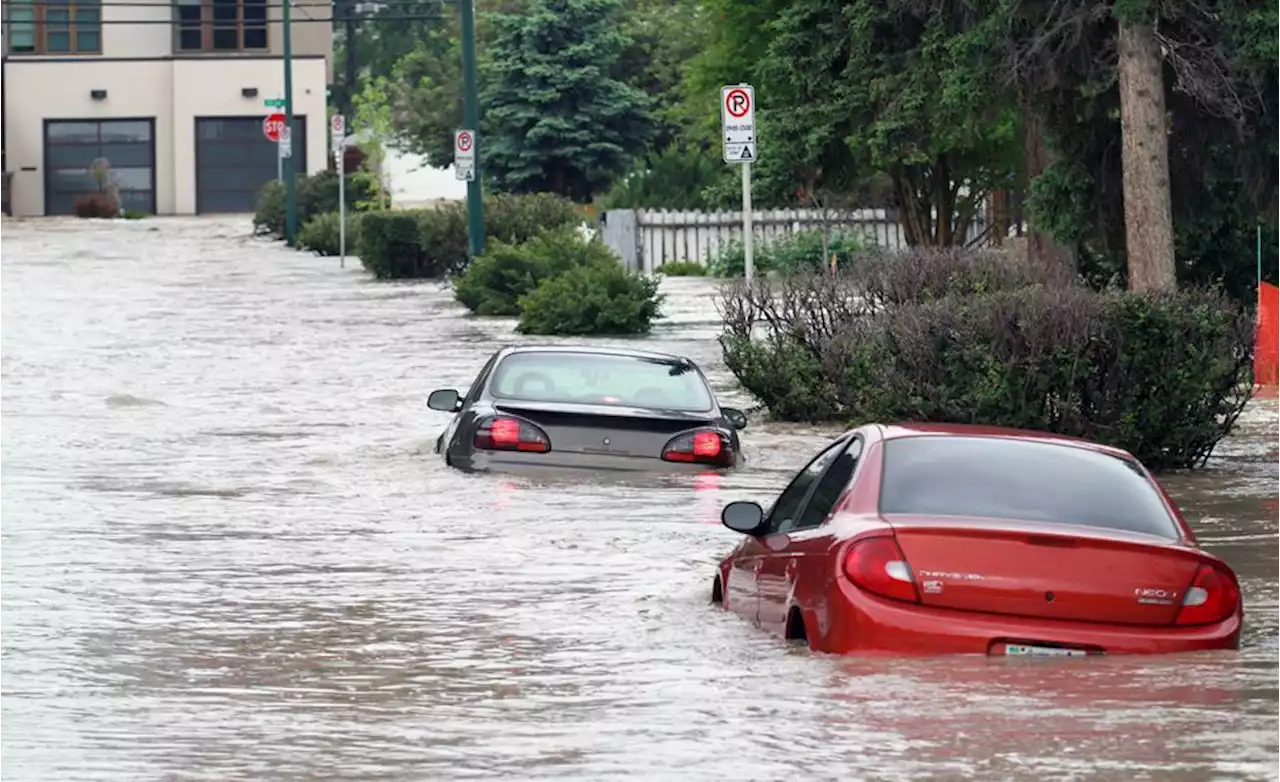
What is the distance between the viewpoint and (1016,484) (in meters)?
10.0

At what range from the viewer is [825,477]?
423 inches

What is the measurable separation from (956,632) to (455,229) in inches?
1615

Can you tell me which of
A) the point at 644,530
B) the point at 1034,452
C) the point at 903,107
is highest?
the point at 903,107

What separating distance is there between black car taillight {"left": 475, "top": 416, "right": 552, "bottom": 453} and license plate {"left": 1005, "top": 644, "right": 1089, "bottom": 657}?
26.3 ft

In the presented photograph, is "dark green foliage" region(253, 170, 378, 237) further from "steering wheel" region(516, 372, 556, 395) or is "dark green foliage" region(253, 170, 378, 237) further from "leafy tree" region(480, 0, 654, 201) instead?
"steering wheel" region(516, 372, 556, 395)

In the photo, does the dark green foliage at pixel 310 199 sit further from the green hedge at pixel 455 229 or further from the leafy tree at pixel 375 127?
the green hedge at pixel 455 229

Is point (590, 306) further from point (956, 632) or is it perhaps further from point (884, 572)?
point (956, 632)

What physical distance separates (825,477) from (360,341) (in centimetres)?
2298

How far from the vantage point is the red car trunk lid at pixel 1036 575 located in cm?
948

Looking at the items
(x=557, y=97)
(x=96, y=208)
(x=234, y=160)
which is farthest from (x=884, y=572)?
(x=234, y=160)

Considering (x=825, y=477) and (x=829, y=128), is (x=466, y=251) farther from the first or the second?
(x=825, y=477)

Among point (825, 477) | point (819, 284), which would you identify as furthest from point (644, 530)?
point (819, 284)

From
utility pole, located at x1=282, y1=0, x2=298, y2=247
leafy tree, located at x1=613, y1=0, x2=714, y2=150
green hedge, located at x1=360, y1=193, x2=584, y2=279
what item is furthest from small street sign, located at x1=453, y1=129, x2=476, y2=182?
leafy tree, located at x1=613, y1=0, x2=714, y2=150

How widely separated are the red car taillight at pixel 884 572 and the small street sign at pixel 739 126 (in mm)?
16279
